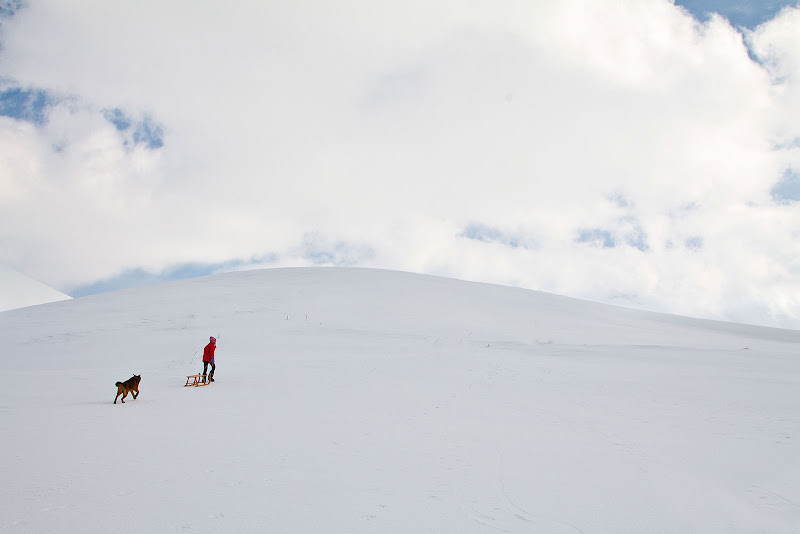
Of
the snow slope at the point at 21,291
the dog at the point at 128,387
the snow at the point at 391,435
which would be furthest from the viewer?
the snow slope at the point at 21,291

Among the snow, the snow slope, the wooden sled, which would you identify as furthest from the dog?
the snow slope

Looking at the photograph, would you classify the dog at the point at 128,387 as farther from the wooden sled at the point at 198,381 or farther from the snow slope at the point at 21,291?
the snow slope at the point at 21,291

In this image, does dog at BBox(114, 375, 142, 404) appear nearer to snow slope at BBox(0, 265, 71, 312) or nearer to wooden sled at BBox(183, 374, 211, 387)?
wooden sled at BBox(183, 374, 211, 387)

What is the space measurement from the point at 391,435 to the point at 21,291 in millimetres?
211938

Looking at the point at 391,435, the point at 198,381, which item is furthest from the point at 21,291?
the point at 391,435

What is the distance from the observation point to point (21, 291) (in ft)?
550

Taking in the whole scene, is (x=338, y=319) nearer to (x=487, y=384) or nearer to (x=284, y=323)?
(x=284, y=323)

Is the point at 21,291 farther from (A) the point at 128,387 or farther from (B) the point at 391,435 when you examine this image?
(B) the point at 391,435

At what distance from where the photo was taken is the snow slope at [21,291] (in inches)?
6304

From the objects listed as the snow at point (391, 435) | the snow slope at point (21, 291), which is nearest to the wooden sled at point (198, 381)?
the snow at point (391, 435)

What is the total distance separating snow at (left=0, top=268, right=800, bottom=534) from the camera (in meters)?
4.29

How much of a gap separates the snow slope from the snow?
180 meters

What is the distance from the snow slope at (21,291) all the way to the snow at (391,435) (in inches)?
7083

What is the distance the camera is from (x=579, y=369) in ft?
41.9
